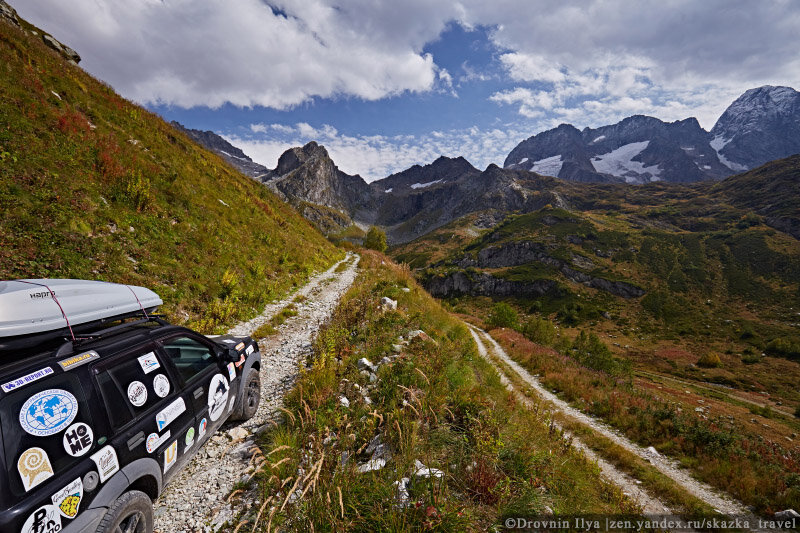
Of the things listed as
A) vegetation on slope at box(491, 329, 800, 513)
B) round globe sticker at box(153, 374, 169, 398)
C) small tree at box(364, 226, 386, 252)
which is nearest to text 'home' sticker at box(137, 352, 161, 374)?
round globe sticker at box(153, 374, 169, 398)

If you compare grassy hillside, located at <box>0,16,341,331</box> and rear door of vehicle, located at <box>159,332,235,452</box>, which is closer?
rear door of vehicle, located at <box>159,332,235,452</box>

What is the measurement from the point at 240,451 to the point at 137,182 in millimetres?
13083

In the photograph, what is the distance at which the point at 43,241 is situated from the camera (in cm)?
844

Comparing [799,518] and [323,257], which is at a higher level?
[323,257]

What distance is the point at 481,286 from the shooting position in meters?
108

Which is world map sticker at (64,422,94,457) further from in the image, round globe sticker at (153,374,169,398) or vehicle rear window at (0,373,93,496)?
round globe sticker at (153,374,169,398)

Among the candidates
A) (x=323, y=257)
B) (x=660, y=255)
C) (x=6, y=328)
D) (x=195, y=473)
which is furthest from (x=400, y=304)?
(x=660, y=255)

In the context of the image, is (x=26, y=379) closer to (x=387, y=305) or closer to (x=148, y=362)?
(x=148, y=362)

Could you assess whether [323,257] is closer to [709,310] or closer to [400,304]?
[400,304]

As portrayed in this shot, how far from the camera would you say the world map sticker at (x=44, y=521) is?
2.31 metres

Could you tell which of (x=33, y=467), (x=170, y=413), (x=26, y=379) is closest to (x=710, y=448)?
(x=170, y=413)

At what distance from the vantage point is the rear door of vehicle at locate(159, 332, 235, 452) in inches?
177

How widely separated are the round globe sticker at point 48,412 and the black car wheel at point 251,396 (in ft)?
10.5

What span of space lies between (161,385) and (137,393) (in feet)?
1.27
